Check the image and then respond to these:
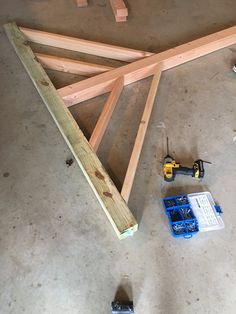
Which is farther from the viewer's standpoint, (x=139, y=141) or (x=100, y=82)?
(x=100, y=82)

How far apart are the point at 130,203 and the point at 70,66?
45.5 inches

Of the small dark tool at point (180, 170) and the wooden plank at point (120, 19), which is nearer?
the small dark tool at point (180, 170)

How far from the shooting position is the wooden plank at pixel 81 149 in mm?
1453

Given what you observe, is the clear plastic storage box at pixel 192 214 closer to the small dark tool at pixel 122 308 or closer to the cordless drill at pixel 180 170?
the cordless drill at pixel 180 170

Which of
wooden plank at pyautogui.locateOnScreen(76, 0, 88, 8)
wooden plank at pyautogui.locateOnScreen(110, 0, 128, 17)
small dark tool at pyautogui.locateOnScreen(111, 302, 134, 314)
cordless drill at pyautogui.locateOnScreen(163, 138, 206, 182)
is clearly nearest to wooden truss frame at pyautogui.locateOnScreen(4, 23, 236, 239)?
cordless drill at pyautogui.locateOnScreen(163, 138, 206, 182)

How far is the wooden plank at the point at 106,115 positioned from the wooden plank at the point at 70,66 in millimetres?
207

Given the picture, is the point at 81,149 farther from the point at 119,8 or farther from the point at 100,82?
the point at 119,8

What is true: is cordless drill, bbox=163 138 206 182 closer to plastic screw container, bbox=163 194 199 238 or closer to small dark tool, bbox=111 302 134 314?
plastic screw container, bbox=163 194 199 238

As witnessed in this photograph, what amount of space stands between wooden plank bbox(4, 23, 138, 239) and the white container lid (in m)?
0.37

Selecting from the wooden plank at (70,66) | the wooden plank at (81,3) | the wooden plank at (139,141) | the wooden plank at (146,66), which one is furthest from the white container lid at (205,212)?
the wooden plank at (81,3)

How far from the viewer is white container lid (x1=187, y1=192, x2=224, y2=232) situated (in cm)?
154

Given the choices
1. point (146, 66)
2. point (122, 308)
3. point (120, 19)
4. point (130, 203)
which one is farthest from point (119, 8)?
point (122, 308)

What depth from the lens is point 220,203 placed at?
1.64 meters

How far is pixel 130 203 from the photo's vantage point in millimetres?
1630
